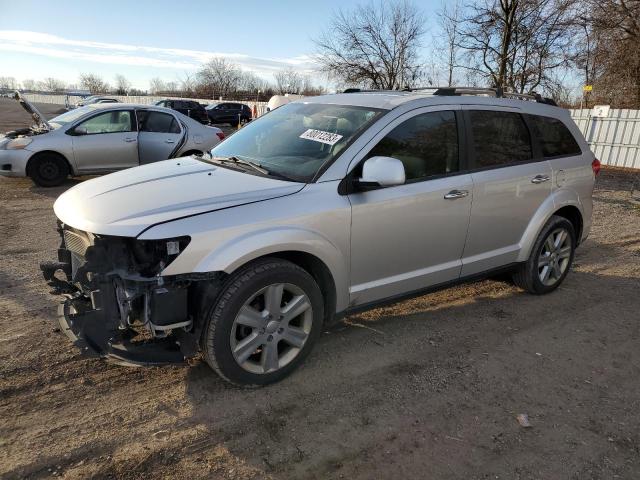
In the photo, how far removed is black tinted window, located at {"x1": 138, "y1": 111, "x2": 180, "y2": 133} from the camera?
32.6ft

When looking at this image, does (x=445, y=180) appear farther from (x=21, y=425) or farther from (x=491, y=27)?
(x=491, y=27)

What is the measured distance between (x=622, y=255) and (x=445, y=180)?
13.1ft

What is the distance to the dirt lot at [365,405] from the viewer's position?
257 cm

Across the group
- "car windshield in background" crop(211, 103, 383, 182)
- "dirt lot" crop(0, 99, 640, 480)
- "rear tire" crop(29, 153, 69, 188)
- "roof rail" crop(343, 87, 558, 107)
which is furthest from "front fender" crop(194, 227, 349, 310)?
"rear tire" crop(29, 153, 69, 188)

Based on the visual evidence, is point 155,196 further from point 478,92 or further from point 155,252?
point 478,92

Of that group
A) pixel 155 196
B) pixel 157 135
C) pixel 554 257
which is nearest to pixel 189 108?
pixel 157 135

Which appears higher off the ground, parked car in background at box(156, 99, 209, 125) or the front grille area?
the front grille area

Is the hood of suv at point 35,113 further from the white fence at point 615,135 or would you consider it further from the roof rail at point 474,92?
the white fence at point 615,135

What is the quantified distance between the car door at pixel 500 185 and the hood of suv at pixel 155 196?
5.56ft

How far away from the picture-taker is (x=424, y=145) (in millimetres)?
3760

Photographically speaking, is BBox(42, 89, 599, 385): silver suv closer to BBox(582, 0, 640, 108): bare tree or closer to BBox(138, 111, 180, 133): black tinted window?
BBox(138, 111, 180, 133): black tinted window

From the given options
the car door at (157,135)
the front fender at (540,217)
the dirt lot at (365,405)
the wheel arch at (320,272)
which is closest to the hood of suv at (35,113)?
the car door at (157,135)

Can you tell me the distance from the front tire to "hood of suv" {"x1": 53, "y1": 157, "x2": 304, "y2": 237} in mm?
451

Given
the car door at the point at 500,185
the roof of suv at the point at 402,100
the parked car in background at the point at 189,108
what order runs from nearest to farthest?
the roof of suv at the point at 402,100 < the car door at the point at 500,185 < the parked car in background at the point at 189,108
